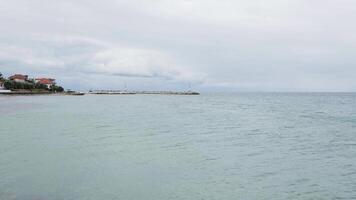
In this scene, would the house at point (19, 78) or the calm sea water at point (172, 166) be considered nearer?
the calm sea water at point (172, 166)

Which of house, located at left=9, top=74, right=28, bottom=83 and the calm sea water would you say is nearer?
the calm sea water

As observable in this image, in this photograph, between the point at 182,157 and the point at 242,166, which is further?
the point at 182,157

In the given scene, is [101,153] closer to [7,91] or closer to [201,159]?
Answer: [201,159]

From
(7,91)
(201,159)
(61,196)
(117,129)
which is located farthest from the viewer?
(7,91)

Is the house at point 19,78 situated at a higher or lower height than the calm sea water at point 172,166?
higher

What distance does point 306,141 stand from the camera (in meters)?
31.5

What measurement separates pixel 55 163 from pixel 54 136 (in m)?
11.8

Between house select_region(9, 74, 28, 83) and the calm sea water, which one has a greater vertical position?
house select_region(9, 74, 28, 83)

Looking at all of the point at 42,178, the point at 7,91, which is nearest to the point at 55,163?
the point at 42,178

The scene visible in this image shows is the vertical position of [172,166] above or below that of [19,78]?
below

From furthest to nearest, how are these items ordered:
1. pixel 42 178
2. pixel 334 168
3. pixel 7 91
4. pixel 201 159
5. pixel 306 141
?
pixel 7 91
pixel 306 141
pixel 201 159
pixel 334 168
pixel 42 178

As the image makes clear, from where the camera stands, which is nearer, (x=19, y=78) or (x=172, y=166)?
(x=172, y=166)

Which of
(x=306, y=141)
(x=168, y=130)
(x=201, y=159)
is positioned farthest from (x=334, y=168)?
Answer: (x=168, y=130)

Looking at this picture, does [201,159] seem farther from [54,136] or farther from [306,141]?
[54,136]
